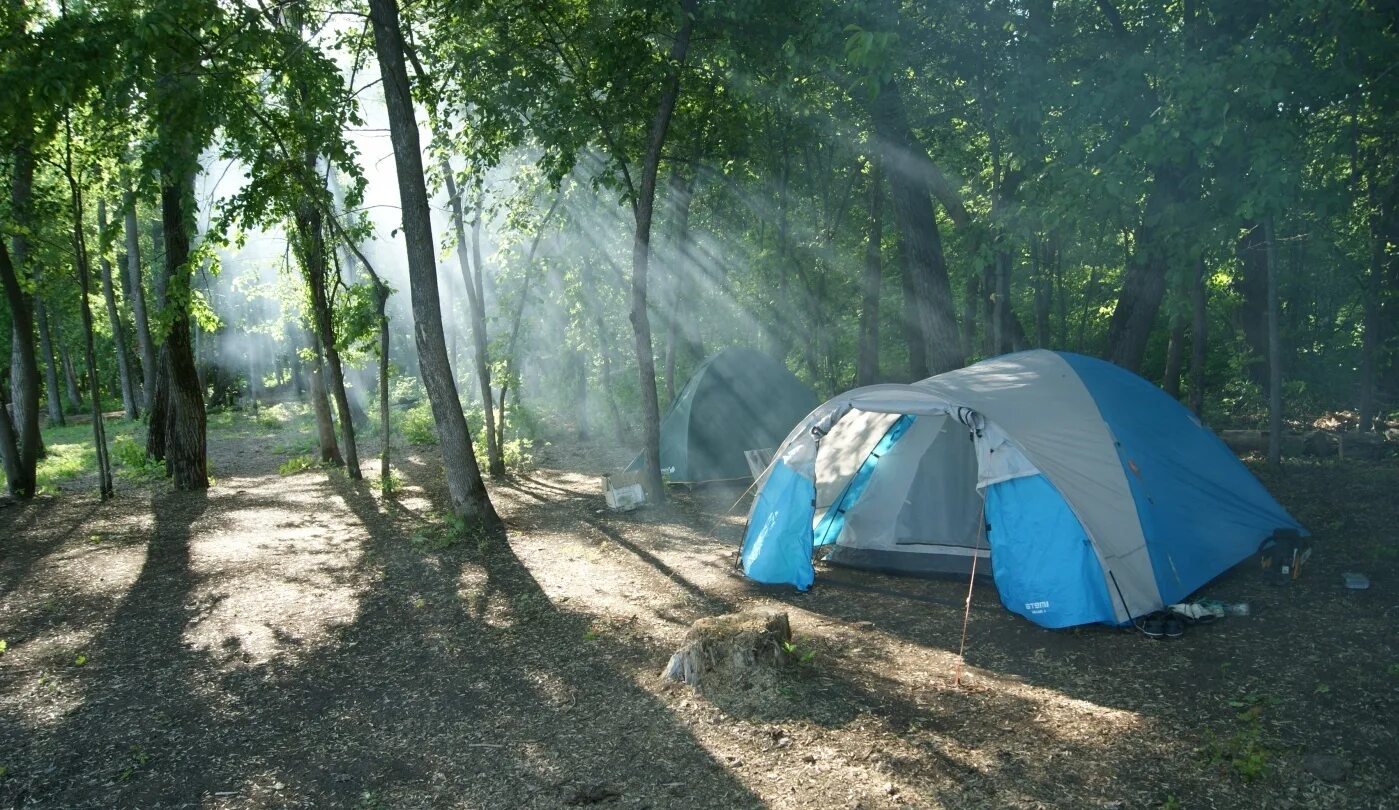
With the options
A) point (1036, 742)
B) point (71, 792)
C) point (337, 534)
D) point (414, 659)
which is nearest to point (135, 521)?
point (337, 534)

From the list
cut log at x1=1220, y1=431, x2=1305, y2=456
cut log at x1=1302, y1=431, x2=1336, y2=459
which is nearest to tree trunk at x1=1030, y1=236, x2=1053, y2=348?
cut log at x1=1220, y1=431, x2=1305, y2=456

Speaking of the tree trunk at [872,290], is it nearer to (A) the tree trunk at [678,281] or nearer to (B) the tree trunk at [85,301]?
(A) the tree trunk at [678,281]

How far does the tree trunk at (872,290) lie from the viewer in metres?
19.0

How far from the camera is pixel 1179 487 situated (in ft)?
24.6

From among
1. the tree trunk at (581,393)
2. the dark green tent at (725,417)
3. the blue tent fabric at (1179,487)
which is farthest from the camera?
the tree trunk at (581,393)

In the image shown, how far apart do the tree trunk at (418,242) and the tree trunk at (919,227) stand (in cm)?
552

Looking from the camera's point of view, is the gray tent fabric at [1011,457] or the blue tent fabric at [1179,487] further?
the blue tent fabric at [1179,487]

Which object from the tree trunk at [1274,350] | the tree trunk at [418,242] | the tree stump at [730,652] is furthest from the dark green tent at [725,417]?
the tree stump at [730,652]

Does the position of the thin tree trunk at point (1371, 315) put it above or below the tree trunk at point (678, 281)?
below

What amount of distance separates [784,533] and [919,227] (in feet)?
16.4

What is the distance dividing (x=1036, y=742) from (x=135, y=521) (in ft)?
38.9

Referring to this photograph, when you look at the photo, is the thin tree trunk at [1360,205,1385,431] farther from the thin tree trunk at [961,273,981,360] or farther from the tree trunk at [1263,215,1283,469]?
the thin tree trunk at [961,273,981,360]

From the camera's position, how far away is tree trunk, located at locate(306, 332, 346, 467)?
1544cm

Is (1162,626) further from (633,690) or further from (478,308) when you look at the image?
(478,308)
